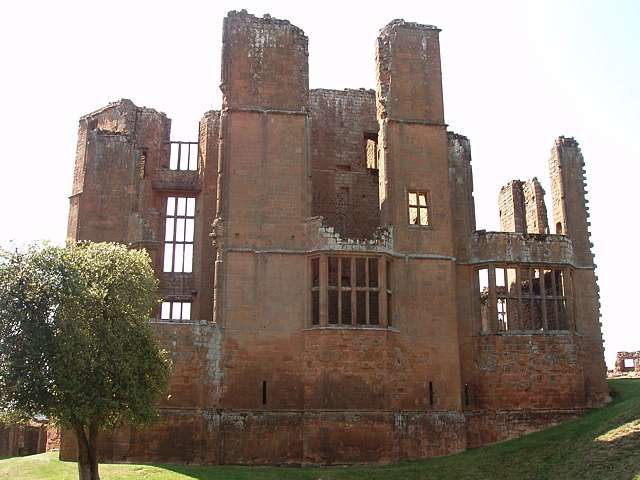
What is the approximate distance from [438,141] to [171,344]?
12.7 metres

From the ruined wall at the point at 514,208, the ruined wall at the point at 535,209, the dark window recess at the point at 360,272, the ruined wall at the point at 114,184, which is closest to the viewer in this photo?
the dark window recess at the point at 360,272

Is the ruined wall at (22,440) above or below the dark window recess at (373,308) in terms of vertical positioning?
below

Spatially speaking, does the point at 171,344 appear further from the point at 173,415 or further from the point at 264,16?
the point at 264,16

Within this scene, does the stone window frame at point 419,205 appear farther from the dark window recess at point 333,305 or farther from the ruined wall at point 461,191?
the dark window recess at point 333,305

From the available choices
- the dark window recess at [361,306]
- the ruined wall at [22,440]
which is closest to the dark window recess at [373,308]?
the dark window recess at [361,306]

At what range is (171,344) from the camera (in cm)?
2647

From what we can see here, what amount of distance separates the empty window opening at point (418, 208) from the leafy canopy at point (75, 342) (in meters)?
12.2

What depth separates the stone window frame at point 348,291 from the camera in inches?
1067

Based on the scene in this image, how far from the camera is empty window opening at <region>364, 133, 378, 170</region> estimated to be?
33875mm

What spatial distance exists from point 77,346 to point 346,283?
508 inches

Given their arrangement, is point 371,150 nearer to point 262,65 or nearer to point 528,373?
point 262,65

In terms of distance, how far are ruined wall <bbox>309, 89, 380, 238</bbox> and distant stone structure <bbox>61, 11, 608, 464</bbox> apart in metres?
0.08

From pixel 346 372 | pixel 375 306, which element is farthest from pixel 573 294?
pixel 346 372

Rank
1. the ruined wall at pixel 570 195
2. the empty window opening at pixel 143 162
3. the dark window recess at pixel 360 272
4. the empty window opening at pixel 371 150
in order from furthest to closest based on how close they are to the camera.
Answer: the empty window opening at pixel 143 162
the empty window opening at pixel 371 150
the ruined wall at pixel 570 195
the dark window recess at pixel 360 272
